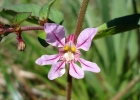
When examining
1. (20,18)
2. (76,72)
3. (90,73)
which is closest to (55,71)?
(76,72)

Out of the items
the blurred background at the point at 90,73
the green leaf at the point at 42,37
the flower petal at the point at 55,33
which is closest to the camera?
the flower petal at the point at 55,33

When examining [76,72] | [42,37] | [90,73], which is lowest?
[76,72]

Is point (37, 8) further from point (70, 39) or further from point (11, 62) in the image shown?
point (11, 62)

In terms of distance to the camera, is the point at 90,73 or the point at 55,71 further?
the point at 90,73

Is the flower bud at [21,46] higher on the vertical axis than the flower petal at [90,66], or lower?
higher

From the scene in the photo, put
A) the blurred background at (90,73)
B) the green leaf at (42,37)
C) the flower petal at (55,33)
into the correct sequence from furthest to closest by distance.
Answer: the blurred background at (90,73)
the green leaf at (42,37)
the flower petal at (55,33)

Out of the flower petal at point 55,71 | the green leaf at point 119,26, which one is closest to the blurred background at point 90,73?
the green leaf at point 119,26

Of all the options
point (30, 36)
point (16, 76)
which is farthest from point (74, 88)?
point (30, 36)

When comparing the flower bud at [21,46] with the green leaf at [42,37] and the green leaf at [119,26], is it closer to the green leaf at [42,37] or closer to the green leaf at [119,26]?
the green leaf at [42,37]

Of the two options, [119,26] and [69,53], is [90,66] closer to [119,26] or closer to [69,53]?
[69,53]

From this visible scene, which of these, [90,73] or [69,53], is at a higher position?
[90,73]
